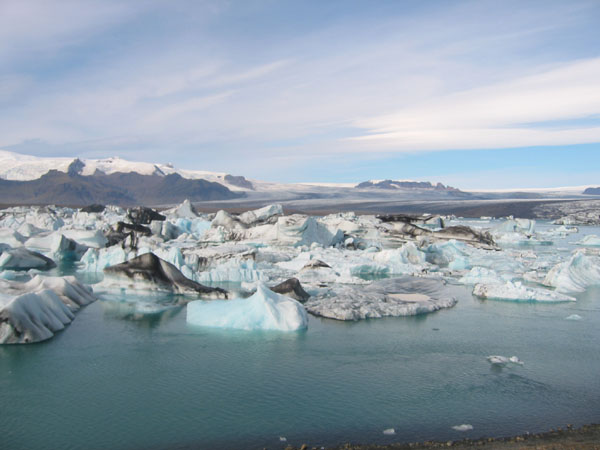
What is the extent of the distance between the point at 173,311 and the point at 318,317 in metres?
3.00

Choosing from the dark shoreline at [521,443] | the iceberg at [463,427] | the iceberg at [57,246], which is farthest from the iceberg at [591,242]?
the iceberg at [463,427]

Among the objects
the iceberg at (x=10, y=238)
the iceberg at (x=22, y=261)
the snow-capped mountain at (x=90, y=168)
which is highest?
the snow-capped mountain at (x=90, y=168)

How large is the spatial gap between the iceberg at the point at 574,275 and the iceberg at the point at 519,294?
1.26 meters

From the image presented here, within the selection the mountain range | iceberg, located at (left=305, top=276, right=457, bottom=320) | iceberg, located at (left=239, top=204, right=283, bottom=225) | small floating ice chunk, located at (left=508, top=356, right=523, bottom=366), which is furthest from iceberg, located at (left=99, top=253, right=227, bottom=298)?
the mountain range

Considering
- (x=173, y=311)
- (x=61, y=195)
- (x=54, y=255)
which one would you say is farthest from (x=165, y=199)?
(x=173, y=311)

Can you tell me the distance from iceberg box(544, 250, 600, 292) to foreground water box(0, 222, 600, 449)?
12.6ft

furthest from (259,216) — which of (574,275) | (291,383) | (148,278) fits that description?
(291,383)

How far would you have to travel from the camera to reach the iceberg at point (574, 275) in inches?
518

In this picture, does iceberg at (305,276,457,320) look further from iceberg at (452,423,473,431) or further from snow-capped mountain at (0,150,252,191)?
snow-capped mountain at (0,150,252,191)

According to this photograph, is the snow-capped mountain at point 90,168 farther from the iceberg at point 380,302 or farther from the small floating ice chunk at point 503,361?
the small floating ice chunk at point 503,361

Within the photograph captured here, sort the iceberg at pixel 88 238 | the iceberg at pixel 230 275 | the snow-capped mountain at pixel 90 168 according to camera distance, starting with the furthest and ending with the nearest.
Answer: the snow-capped mountain at pixel 90 168 → the iceberg at pixel 88 238 → the iceberg at pixel 230 275

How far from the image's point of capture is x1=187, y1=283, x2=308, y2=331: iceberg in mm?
8820

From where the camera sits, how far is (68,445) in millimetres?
4902

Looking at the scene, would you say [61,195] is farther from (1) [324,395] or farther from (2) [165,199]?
(1) [324,395]
